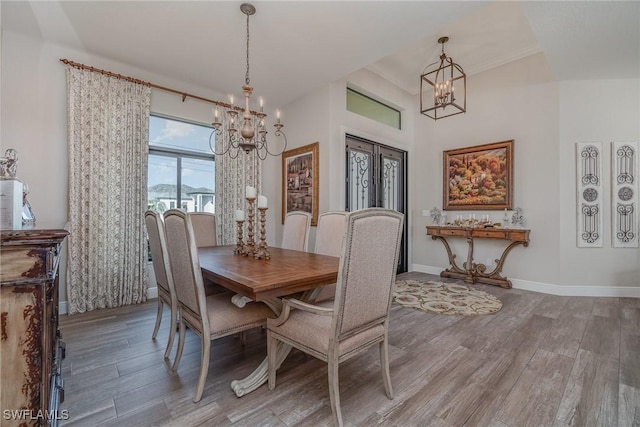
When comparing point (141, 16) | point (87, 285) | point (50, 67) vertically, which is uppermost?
point (141, 16)

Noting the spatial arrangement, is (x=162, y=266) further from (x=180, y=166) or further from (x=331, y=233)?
(x=180, y=166)

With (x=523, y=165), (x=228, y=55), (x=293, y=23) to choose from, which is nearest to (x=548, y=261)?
(x=523, y=165)

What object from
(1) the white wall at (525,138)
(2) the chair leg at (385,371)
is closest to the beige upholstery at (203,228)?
(2) the chair leg at (385,371)

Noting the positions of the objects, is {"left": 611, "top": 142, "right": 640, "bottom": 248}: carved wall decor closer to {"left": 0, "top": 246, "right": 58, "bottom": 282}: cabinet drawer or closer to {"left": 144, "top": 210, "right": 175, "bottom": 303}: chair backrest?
{"left": 144, "top": 210, "right": 175, "bottom": 303}: chair backrest

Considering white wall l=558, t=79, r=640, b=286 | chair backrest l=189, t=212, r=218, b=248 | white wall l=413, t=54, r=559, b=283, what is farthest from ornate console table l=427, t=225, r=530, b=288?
→ chair backrest l=189, t=212, r=218, b=248

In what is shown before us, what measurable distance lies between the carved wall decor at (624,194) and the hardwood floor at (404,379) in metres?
1.43

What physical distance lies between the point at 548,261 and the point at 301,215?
3.53 metres

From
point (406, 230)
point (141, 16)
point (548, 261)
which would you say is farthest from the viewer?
point (406, 230)

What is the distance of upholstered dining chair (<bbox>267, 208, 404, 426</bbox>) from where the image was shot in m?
1.42

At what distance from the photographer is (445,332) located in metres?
2.68

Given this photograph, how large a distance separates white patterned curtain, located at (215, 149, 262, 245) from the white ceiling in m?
1.05

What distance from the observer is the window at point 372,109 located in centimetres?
453

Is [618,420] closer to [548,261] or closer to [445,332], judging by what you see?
[445,332]

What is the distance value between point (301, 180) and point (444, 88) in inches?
90.1
